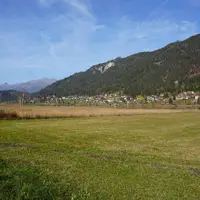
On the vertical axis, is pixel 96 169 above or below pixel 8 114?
below

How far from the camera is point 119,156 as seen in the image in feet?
70.6

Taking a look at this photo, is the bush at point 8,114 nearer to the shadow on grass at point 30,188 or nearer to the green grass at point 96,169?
the green grass at point 96,169

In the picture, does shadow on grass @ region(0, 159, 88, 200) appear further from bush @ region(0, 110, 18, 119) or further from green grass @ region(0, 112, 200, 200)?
bush @ region(0, 110, 18, 119)

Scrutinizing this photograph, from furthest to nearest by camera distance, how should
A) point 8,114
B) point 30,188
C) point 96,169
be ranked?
1. point 8,114
2. point 96,169
3. point 30,188

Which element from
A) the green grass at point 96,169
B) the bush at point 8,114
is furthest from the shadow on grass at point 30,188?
the bush at point 8,114

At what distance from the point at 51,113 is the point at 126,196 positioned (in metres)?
50.9

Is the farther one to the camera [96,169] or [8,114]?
[8,114]

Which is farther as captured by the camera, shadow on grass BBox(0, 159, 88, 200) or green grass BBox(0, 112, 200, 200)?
green grass BBox(0, 112, 200, 200)

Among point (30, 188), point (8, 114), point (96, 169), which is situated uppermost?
point (30, 188)

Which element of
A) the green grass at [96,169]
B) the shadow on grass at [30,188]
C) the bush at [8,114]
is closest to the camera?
the shadow on grass at [30,188]

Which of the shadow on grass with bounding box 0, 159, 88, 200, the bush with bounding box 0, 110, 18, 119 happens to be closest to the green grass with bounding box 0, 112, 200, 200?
the shadow on grass with bounding box 0, 159, 88, 200

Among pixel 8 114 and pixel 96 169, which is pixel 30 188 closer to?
pixel 96 169

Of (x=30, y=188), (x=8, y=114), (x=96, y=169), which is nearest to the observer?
(x=30, y=188)

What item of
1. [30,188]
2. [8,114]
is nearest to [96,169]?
[30,188]
